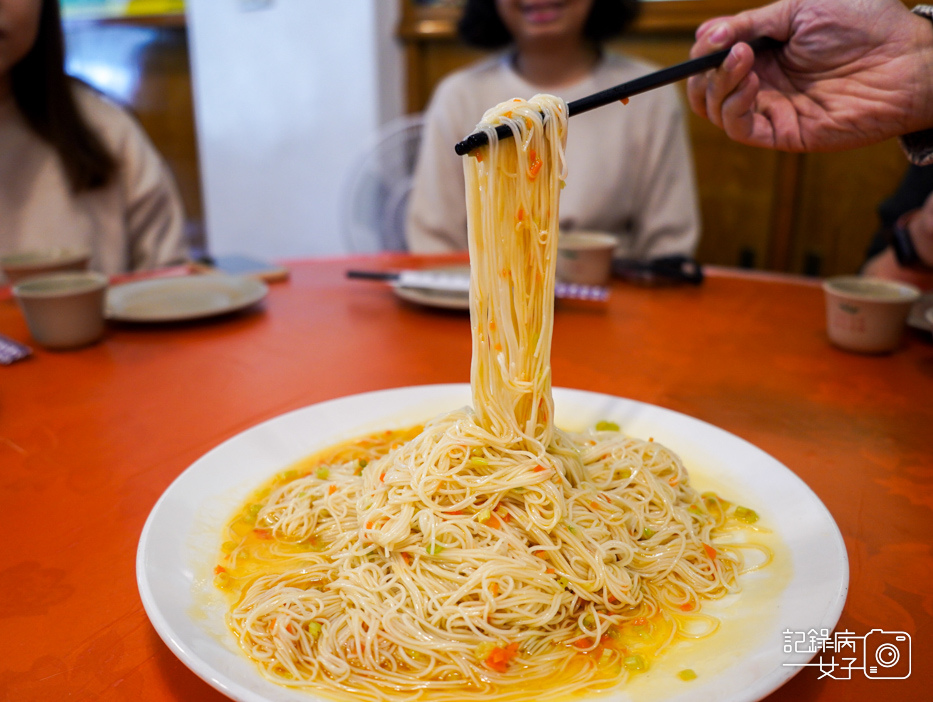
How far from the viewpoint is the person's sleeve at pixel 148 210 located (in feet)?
10.2

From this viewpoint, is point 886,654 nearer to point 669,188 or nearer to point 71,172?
point 669,188

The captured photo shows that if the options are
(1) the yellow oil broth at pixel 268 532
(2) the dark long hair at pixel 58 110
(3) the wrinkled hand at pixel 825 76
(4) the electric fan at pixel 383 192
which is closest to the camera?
(1) the yellow oil broth at pixel 268 532

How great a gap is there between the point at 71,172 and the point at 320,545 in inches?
101

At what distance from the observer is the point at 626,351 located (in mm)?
1825

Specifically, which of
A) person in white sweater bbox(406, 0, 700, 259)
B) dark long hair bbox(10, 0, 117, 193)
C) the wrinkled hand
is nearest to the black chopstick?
the wrinkled hand

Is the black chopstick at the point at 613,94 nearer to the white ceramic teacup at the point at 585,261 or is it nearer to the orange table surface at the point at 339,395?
the orange table surface at the point at 339,395

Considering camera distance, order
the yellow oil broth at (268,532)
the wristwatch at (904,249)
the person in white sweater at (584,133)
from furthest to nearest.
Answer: the person in white sweater at (584,133) < the wristwatch at (904,249) < the yellow oil broth at (268,532)

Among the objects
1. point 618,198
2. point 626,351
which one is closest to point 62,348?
point 626,351

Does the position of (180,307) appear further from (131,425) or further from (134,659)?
(134,659)

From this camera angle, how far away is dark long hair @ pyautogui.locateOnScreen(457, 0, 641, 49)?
3.38 metres

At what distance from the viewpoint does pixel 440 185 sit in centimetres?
356

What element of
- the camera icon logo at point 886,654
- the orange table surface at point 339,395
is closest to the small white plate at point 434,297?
the orange table surface at point 339,395

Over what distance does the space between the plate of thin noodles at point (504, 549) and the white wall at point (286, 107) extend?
414 cm

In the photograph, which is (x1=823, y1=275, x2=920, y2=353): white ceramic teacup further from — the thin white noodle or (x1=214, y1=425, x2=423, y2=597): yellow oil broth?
(x1=214, y1=425, x2=423, y2=597): yellow oil broth
